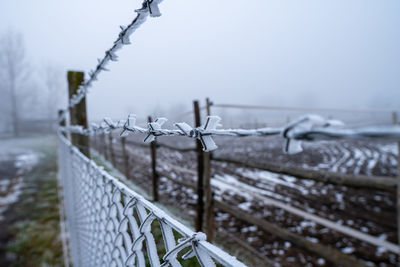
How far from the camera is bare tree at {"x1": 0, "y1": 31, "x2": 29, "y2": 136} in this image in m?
21.9

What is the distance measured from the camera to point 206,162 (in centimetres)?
229

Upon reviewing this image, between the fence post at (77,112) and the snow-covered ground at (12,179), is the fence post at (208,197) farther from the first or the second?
the snow-covered ground at (12,179)

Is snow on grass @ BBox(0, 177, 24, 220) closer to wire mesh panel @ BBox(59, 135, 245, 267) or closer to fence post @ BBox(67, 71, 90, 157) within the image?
fence post @ BBox(67, 71, 90, 157)

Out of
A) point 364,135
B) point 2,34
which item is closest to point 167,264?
point 364,135

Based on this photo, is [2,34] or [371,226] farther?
[2,34]

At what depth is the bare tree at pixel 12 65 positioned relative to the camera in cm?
2191

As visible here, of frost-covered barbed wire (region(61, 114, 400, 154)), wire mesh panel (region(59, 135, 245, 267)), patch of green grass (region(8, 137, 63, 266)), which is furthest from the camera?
patch of green grass (region(8, 137, 63, 266))

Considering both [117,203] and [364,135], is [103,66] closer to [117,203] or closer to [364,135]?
[117,203]

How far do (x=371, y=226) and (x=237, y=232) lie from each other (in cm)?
187

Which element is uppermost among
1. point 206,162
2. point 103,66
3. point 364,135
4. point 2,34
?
point 2,34

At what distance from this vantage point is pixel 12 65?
73.3 feet

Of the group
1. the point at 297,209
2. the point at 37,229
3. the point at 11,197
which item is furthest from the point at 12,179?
the point at 297,209

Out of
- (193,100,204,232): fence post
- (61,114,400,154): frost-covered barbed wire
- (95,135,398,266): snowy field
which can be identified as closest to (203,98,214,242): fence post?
(193,100,204,232): fence post

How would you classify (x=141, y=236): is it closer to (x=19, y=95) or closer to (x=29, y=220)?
(x=29, y=220)
